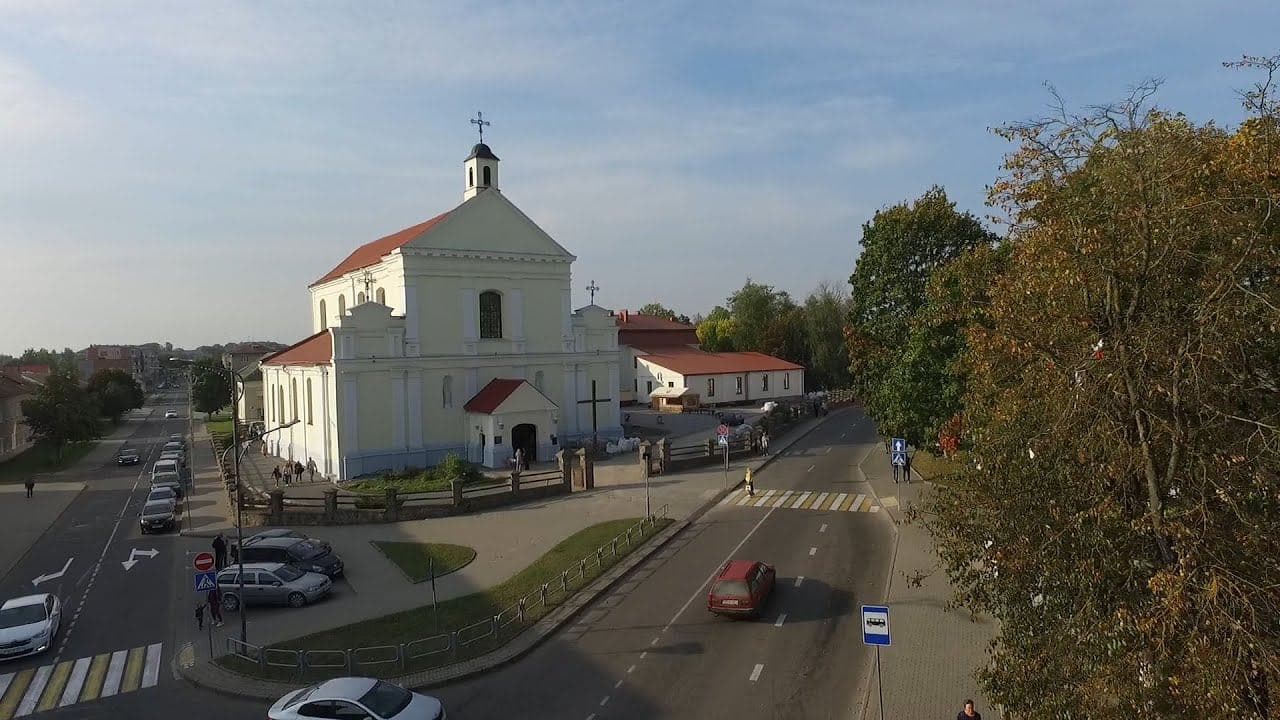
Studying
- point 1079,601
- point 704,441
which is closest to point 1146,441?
point 1079,601

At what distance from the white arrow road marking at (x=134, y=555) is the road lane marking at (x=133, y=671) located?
32.6 feet

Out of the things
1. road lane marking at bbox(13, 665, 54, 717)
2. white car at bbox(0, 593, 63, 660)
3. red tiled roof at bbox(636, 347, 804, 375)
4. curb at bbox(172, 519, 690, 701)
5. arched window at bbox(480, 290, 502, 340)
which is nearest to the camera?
road lane marking at bbox(13, 665, 54, 717)

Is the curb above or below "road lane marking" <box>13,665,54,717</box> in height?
above

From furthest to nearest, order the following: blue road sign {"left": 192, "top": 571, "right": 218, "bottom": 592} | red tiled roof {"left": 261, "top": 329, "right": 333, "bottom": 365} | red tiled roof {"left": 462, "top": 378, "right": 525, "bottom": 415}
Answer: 1. red tiled roof {"left": 261, "top": 329, "right": 333, "bottom": 365}
2. red tiled roof {"left": 462, "top": 378, "right": 525, "bottom": 415}
3. blue road sign {"left": 192, "top": 571, "right": 218, "bottom": 592}

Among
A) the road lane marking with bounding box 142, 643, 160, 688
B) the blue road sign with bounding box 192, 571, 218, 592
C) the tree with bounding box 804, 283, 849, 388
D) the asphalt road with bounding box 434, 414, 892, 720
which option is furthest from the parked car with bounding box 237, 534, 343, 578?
the tree with bounding box 804, 283, 849, 388

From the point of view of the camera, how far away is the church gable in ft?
145

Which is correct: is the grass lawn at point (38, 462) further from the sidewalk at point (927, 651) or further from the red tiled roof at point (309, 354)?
the sidewalk at point (927, 651)

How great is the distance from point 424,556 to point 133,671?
9.56 meters

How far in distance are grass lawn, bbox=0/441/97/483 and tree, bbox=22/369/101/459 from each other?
1.05 metres

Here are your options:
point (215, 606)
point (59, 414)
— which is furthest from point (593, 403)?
point (59, 414)

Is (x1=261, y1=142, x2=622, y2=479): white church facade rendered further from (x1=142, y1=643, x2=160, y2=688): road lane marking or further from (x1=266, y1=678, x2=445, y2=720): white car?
(x1=266, y1=678, x2=445, y2=720): white car

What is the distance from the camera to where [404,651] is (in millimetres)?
16562

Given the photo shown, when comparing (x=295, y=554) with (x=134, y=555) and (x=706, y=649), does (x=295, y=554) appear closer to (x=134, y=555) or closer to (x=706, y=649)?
(x=134, y=555)

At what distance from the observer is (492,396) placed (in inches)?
1714
